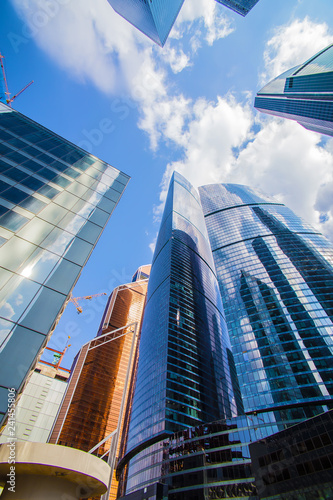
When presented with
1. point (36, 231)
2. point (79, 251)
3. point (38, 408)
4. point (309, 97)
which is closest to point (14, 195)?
point (36, 231)

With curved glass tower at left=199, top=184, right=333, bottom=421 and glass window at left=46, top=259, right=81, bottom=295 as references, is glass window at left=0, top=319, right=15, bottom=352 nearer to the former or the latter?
glass window at left=46, top=259, right=81, bottom=295

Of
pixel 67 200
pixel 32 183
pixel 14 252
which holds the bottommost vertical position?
pixel 14 252

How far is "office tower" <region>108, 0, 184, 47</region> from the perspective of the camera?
8862 centimetres

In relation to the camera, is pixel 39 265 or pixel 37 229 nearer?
pixel 39 265

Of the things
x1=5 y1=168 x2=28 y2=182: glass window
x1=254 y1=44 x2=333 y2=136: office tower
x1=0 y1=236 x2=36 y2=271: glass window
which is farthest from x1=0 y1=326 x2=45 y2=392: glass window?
x1=254 y1=44 x2=333 y2=136: office tower

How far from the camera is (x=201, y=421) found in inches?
2832

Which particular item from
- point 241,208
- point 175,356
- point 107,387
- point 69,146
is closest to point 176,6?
point 241,208

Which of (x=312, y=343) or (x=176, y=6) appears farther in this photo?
(x=176, y=6)

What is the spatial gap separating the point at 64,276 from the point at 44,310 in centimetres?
158

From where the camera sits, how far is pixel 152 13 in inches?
3519

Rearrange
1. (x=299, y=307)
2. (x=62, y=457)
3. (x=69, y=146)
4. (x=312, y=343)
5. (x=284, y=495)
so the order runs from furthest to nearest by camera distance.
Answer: (x=299, y=307) < (x=312, y=343) < (x=284, y=495) < (x=69, y=146) < (x=62, y=457)

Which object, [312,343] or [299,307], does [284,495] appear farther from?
[299,307]

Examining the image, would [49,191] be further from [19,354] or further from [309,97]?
[309,97]

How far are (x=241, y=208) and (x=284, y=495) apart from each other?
Result: 155 meters
